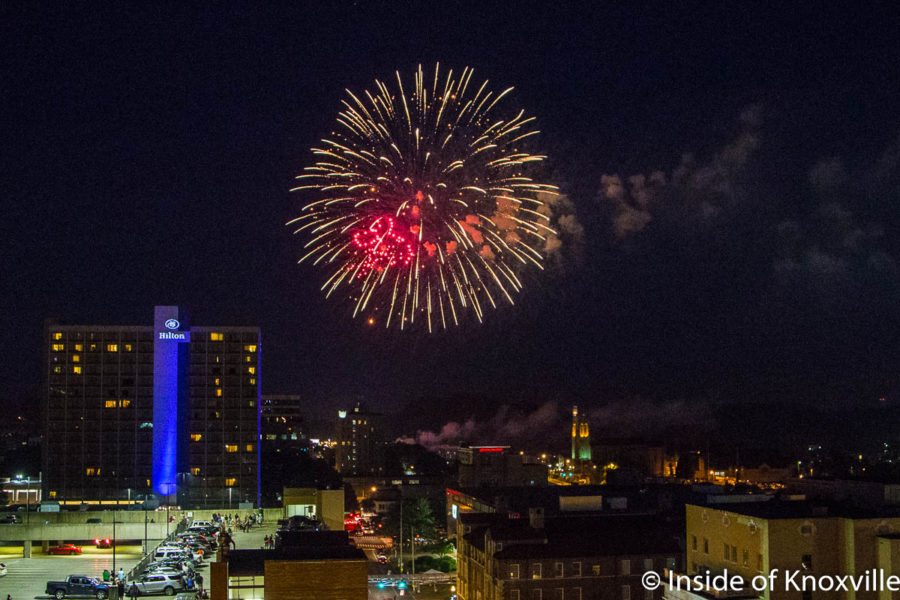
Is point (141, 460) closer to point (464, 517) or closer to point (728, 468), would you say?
point (464, 517)

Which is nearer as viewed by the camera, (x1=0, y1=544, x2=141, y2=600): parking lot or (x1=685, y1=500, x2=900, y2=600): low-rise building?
(x1=685, y1=500, x2=900, y2=600): low-rise building

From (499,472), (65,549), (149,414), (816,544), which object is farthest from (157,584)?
(149,414)

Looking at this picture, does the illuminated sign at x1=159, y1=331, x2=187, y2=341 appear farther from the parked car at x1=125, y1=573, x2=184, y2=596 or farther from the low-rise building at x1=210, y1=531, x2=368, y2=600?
the low-rise building at x1=210, y1=531, x2=368, y2=600

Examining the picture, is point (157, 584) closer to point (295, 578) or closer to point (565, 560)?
point (295, 578)

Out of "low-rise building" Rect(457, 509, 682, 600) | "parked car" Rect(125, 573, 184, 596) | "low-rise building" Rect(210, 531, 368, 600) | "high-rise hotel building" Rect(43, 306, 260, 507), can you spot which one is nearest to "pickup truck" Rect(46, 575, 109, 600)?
"parked car" Rect(125, 573, 184, 596)

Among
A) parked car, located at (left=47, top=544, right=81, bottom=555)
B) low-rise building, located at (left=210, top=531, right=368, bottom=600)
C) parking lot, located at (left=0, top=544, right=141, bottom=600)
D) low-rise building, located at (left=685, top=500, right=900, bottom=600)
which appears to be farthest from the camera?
parked car, located at (left=47, top=544, right=81, bottom=555)

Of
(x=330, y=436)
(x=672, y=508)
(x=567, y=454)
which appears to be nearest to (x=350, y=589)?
(x=672, y=508)

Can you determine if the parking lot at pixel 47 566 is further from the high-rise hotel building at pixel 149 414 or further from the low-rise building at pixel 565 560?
the high-rise hotel building at pixel 149 414
